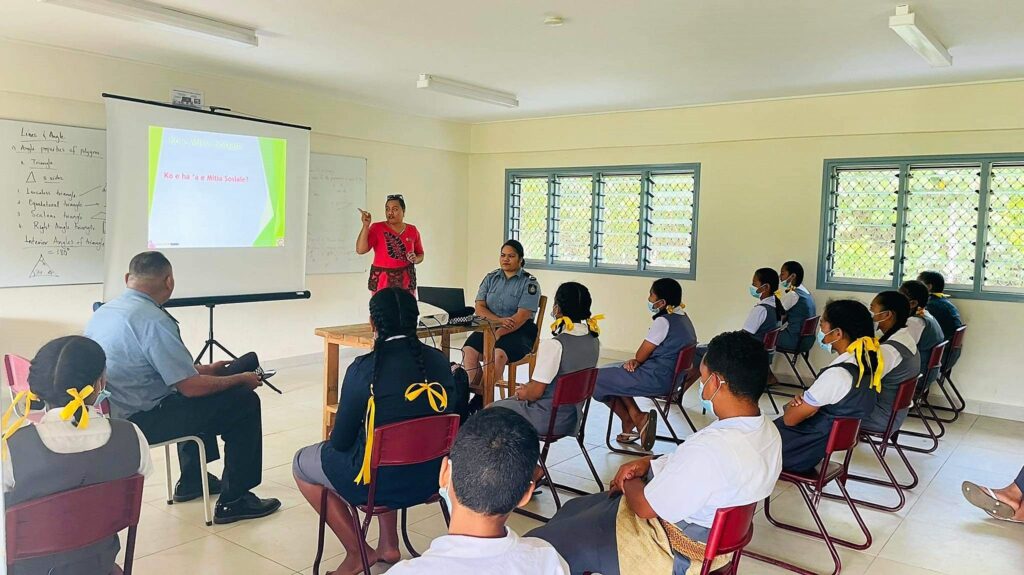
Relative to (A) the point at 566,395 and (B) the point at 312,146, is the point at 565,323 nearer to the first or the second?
(A) the point at 566,395

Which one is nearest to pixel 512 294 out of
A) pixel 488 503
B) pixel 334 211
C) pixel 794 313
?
pixel 794 313

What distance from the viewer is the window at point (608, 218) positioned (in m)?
7.31

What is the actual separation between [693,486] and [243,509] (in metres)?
2.30

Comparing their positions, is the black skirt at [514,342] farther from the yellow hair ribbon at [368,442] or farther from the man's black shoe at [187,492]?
the yellow hair ribbon at [368,442]

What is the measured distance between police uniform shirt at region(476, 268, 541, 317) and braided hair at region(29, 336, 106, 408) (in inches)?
119

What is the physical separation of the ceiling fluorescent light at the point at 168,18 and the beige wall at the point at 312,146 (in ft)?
4.08

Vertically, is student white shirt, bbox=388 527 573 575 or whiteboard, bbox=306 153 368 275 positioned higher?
whiteboard, bbox=306 153 368 275

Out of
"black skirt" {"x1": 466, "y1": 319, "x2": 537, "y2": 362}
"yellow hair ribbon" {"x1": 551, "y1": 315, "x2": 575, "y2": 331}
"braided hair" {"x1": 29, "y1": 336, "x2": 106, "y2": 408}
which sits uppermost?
"yellow hair ribbon" {"x1": 551, "y1": 315, "x2": 575, "y2": 331}

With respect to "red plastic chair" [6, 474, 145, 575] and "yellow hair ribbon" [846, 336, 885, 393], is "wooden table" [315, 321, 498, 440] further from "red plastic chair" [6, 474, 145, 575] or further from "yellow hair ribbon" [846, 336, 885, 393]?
"yellow hair ribbon" [846, 336, 885, 393]

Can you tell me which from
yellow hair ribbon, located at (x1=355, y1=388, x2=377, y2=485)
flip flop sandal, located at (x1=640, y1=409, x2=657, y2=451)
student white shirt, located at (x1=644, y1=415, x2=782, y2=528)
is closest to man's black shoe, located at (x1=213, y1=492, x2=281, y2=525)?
yellow hair ribbon, located at (x1=355, y1=388, x2=377, y2=485)

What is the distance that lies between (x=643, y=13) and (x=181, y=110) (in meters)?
3.48

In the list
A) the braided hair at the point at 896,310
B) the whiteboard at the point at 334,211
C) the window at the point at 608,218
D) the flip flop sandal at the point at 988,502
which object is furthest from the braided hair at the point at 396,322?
the window at the point at 608,218

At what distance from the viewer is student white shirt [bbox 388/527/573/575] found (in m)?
1.29

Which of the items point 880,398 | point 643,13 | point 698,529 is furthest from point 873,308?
point 698,529
